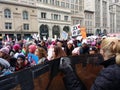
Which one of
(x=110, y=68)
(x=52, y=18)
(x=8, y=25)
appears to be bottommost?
(x=110, y=68)

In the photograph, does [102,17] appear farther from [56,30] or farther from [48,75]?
[48,75]

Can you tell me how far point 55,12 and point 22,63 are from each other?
167 feet

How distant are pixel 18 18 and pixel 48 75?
43.6 metres

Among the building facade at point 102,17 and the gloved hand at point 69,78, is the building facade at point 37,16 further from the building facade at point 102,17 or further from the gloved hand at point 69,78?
the gloved hand at point 69,78

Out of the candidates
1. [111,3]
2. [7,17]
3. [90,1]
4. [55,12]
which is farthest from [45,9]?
[111,3]

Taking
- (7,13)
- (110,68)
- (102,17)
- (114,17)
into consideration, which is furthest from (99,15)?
(110,68)

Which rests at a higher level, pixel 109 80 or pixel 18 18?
pixel 18 18

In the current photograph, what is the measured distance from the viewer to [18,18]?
46094 mm

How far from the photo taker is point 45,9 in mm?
52844

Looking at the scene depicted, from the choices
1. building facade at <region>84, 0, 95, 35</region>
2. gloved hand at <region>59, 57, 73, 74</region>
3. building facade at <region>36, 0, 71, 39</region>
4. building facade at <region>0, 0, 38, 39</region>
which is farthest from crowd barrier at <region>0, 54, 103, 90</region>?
building facade at <region>84, 0, 95, 35</region>

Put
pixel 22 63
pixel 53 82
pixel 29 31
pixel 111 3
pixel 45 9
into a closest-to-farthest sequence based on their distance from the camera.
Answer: pixel 53 82
pixel 22 63
pixel 29 31
pixel 45 9
pixel 111 3

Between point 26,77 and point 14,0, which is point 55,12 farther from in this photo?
point 26,77

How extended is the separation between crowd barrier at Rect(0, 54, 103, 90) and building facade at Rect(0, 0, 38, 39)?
131ft

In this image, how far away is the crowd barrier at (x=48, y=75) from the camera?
107 inches
